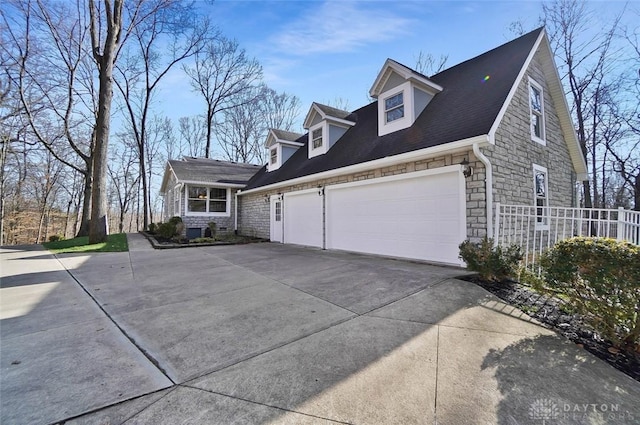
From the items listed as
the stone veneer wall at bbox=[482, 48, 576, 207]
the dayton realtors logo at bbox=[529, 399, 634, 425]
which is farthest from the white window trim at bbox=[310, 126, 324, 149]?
the dayton realtors logo at bbox=[529, 399, 634, 425]

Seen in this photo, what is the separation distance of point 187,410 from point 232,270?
15.9 ft

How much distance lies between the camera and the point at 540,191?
8.08m

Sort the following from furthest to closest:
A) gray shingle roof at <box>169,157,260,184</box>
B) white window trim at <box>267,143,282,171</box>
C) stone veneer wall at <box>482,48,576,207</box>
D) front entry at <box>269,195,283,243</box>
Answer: gray shingle roof at <box>169,157,260,184</box>
white window trim at <box>267,143,282,171</box>
front entry at <box>269,195,283,243</box>
stone veneer wall at <box>482,48,576,207</box>

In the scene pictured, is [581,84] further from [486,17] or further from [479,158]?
[479,158]

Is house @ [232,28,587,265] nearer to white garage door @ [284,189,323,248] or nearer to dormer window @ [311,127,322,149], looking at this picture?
white garage door @ [284,189,323,248]

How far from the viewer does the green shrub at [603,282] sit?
2754mm

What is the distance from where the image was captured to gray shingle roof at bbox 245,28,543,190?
6.39 m

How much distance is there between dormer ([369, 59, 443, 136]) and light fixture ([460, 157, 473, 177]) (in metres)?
2.52

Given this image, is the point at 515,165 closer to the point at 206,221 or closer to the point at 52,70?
the point at 206,221

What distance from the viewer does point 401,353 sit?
275cm

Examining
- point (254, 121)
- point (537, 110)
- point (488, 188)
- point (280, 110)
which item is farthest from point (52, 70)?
point (537, 110)

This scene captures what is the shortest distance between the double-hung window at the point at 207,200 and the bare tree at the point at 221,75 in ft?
30.2

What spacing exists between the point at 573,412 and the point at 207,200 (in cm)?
1621

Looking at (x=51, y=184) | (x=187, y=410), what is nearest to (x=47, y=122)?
(x=51, y=184)
